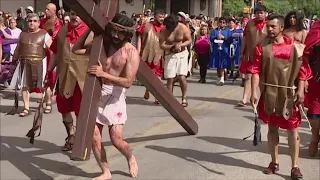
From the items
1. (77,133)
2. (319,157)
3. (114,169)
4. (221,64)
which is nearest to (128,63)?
(77,133)

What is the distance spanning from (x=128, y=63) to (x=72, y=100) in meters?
1.56

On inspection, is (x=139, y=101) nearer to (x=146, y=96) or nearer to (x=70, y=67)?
(x=146, y=96)

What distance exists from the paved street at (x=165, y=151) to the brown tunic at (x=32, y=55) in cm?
66

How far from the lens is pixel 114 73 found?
17.9 ft

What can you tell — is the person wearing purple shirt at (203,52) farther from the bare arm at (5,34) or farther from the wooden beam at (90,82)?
the wooden beam at (90,82)

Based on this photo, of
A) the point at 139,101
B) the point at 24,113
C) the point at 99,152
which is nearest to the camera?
the point at 99,152

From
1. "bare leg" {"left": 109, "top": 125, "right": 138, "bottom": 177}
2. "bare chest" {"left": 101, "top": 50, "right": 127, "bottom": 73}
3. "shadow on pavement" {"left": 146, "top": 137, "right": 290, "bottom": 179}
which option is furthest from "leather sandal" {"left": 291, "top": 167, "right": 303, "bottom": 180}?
"bare chest" {"left": 101, "top": 50, "right": 127, "bottom": 73}

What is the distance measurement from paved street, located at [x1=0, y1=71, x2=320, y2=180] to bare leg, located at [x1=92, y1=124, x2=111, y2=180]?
24cm

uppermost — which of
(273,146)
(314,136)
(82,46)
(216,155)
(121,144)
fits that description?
(82,46)

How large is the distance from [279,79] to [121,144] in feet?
5.66

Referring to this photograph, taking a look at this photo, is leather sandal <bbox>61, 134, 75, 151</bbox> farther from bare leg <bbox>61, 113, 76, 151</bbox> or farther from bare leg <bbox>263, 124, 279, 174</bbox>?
bare leg <bbox>263, 124, 279, 174</bbox>

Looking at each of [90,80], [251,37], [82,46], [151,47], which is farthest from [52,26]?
[90,80]

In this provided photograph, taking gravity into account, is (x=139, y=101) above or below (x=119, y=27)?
below

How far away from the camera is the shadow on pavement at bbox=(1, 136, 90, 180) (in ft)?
20.3
